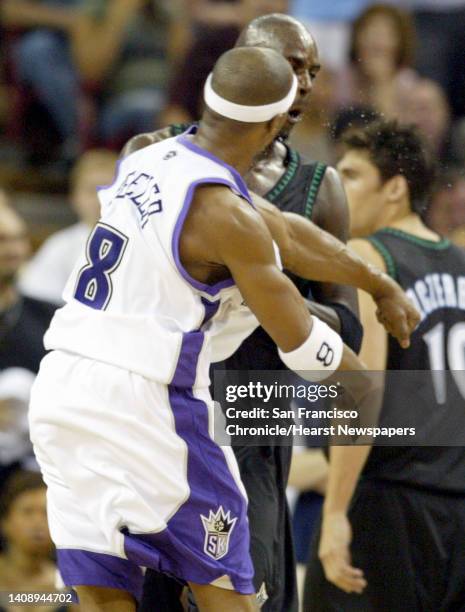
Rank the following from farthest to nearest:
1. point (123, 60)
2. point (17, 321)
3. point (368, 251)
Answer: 1. point (123, 60)
2. point (17, 321)
3. point (368, 251)

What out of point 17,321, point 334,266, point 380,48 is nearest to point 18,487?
point 17,321

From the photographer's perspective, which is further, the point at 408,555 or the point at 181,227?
the point at 408,555

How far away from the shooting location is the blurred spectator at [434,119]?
4320 mm

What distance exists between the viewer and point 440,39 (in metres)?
6.98

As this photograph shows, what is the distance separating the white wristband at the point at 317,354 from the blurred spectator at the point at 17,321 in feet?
8.61

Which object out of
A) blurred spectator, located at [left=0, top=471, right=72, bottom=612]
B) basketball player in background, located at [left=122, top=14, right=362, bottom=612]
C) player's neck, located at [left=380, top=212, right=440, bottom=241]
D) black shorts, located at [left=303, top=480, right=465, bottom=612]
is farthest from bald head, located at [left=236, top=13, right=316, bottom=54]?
blurred spectator, located at [left=0, top=471, right=72, bottom=612]

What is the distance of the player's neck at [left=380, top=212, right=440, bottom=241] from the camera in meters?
4.05

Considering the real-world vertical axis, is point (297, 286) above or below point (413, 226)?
below

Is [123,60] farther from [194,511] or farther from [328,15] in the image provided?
[194,511]

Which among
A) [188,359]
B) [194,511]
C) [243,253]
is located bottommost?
[194,511]

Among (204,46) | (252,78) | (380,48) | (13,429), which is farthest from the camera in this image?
(204,46)

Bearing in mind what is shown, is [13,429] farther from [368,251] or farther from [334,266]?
[334,266]

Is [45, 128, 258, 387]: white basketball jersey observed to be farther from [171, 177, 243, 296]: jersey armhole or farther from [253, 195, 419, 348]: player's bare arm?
[253, 195, 419, 348]: player's bare arm

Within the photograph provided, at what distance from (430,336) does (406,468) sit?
0.40 meters
